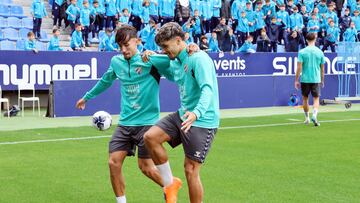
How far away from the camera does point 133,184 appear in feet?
29.3

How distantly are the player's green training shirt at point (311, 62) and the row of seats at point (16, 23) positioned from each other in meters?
11.9

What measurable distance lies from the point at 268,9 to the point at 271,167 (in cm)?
1929

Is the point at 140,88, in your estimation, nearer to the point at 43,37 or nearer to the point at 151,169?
the point at 151,169

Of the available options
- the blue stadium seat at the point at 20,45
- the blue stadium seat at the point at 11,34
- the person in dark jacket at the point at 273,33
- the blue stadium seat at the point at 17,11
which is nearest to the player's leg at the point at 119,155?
the blue stadium seat at the point at 20,45

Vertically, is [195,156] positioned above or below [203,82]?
below

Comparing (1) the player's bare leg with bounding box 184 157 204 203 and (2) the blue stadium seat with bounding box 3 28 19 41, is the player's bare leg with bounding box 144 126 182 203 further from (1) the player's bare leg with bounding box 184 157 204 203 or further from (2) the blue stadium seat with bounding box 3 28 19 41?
(2) the blue stadium seat with bounding box 3 28 19 41

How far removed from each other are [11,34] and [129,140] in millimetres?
17381

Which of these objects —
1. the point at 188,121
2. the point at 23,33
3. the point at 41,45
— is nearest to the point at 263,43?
the point at 41,45

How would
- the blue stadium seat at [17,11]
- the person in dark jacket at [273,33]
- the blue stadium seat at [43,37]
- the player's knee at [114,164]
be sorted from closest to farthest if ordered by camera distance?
the player's knee at [114,164] → the blue stadium seat at [43,37] → the blue stadium seat at [17,11] → the person in dark jacket at [273,33]

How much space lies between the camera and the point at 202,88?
6.37 meters

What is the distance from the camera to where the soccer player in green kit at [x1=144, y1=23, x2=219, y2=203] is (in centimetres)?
648

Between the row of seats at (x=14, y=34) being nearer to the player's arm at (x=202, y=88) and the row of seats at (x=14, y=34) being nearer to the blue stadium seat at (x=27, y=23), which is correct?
the blue stadium seat at (x=27, y=23)

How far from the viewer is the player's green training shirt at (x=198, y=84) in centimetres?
A: 636

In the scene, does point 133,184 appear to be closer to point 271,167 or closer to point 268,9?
point 271,167
